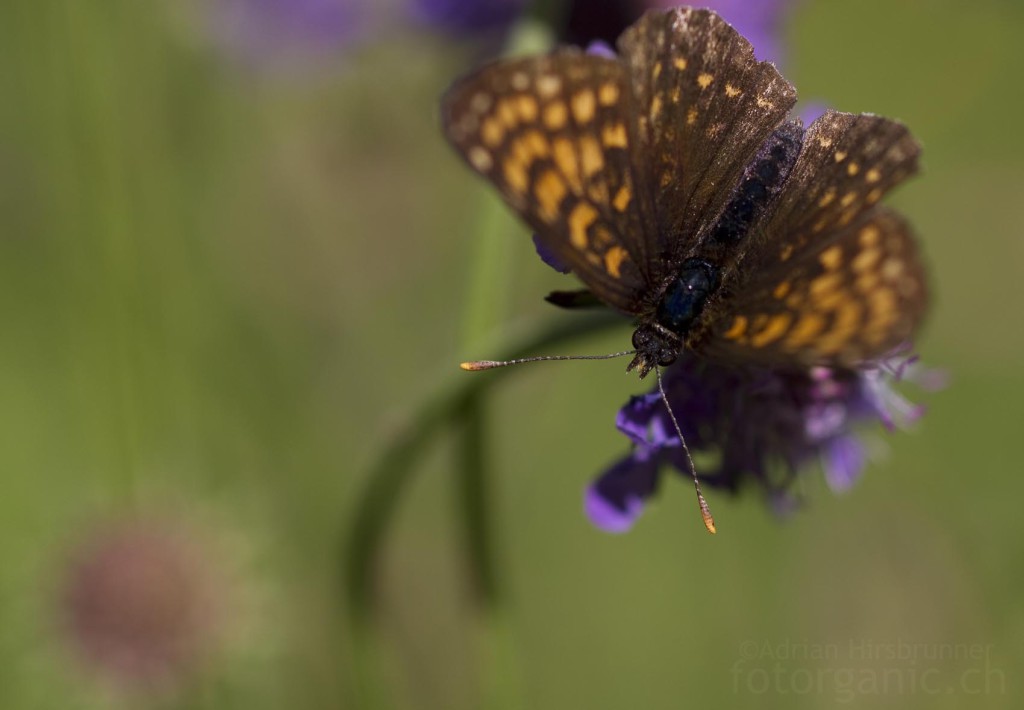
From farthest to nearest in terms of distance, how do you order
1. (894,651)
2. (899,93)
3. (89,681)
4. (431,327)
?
1. (899,93)
2. (431,327)
3. (894,651)
4. (89,681)

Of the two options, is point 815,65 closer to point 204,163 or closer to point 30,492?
point 204,163

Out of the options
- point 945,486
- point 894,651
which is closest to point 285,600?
point 894,651

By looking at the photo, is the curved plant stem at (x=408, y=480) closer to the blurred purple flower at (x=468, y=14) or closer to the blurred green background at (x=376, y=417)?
the blurred green background at (x=376, y=417)

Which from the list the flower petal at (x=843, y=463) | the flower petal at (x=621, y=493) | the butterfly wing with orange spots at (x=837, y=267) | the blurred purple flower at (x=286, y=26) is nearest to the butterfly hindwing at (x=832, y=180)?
the butterfly wing with orange spots at (x=837, y=267)

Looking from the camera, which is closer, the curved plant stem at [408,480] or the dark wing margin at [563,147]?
the dark wing margin at [563,147]

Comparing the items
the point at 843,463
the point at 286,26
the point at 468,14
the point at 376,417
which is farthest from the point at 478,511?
the point at 286,26

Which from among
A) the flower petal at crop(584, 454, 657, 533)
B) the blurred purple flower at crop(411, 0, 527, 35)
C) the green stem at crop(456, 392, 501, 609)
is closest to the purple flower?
the flower petal at crop(584, 454, 657, 533)
